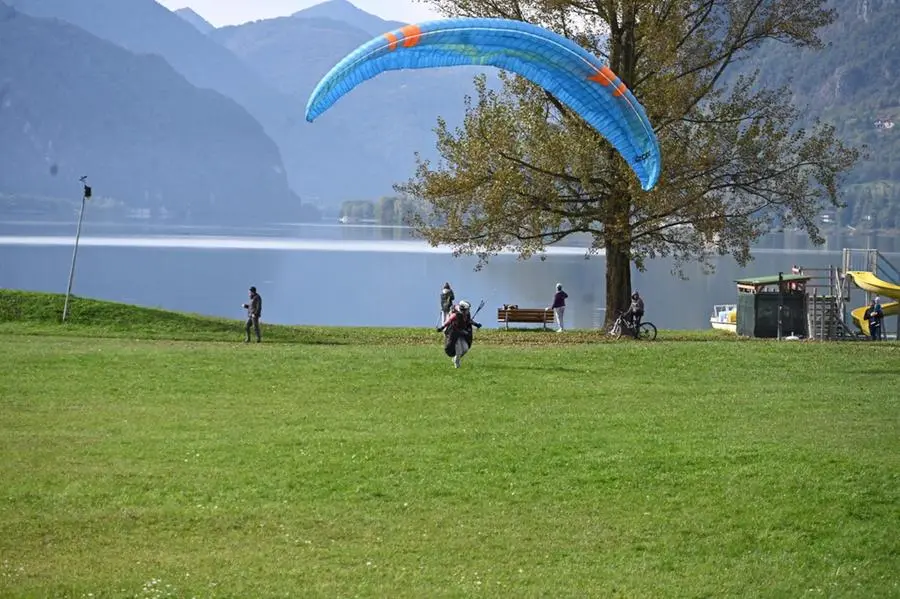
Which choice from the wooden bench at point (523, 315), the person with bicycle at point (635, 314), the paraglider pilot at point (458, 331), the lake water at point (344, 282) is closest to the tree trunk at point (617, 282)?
the person with bicycle at point (635, 314)

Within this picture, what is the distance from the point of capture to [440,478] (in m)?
18.8

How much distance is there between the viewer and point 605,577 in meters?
14.8

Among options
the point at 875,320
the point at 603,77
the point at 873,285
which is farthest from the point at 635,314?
the point at 873,285

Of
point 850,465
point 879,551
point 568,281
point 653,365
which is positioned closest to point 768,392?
point 653,365

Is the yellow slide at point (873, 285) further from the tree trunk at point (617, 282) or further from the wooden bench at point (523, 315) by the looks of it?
the tree trunk at point (617, 282)

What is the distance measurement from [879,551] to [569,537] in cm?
400

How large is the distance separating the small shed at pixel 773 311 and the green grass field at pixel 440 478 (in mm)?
15489

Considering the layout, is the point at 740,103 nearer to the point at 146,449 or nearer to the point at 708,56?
the point at 708,56

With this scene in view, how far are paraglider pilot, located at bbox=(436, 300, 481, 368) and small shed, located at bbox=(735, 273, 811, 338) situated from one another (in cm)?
1964

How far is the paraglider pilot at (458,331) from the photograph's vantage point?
96.9 feet

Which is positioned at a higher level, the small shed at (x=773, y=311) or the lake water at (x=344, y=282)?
the lake water at (x=344, y=282)

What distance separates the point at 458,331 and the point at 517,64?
6.35m

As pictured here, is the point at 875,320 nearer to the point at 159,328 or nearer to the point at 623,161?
the point at 623,161

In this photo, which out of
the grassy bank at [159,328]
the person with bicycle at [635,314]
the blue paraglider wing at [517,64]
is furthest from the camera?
the person with bicycle at [635,314]
